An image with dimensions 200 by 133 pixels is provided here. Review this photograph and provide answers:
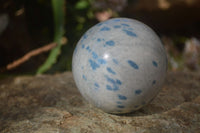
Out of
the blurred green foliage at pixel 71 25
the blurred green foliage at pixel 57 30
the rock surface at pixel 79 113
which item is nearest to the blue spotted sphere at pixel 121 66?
the rock surface at pixel 79 113

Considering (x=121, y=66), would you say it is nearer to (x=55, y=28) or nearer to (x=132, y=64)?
(x=132, y=64)

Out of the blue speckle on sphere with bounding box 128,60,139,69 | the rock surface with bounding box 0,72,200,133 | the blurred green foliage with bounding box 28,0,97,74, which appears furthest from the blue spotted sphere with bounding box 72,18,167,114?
the blurred green foliage with bounding box 28,0,97,74

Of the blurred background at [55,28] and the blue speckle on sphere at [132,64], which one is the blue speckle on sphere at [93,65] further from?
the blurred background at [55,28]

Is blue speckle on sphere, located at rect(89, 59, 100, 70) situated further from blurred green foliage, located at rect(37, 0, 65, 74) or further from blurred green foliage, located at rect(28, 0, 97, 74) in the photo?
blurred green foliage, located at rect(28, 0, 97, 74)

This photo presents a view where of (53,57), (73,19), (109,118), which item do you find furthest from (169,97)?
(73,19)

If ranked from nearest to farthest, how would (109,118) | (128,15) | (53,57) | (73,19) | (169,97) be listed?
(109,118) → (169,97) → (53,57) → (73,19) → (128,15)

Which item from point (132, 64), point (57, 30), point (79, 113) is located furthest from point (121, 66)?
point (57, 30)

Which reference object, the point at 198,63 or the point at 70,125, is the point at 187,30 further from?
the point at 70,125
